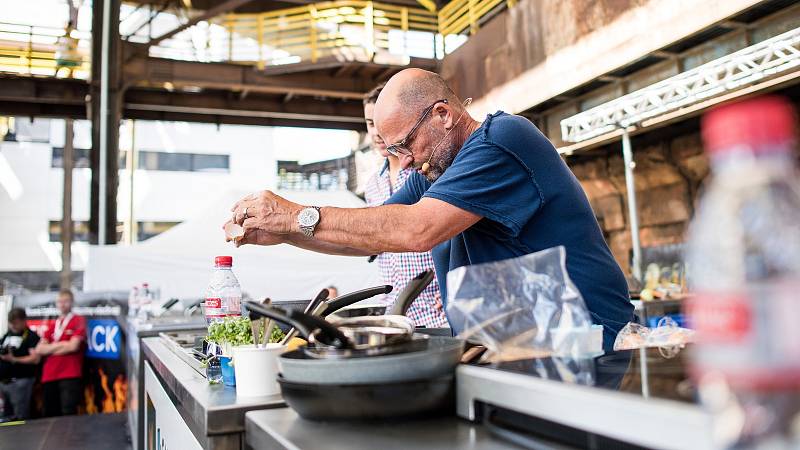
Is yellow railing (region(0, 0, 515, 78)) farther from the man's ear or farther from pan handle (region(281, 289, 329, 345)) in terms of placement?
pan handle (region(281, 289, 329, 345))

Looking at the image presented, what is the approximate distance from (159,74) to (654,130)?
7.46m

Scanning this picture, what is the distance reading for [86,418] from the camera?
5449mm

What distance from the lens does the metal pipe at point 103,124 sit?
9.48m

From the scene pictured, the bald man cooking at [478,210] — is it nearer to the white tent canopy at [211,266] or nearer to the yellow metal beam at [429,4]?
the white tent canopy at [211,266]

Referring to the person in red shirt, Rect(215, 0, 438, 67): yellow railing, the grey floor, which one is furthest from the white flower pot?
Rect(215, 0, 438, 67): yellow railing

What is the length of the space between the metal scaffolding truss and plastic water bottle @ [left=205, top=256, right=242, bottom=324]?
4.91 metres

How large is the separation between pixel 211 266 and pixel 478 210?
5590 millimetres

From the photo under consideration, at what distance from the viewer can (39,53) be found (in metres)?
10.7

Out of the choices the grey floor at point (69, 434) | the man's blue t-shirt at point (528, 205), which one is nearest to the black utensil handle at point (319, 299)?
the man's blue t-shirt at point (528, 205)

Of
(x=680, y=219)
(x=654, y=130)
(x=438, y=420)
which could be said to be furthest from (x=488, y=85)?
(x=438, y=420)

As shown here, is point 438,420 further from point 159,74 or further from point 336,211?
point 159,74

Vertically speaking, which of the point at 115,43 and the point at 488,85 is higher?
the point at 115,43

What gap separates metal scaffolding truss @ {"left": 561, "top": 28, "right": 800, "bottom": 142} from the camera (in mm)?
5230

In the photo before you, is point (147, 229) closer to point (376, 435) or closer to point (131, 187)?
point (131, 187)
